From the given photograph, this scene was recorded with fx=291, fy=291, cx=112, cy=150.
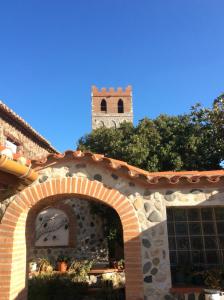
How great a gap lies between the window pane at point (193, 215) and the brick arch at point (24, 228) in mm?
1782

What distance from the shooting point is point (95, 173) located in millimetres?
5844

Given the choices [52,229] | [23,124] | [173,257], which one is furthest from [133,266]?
[52,229]

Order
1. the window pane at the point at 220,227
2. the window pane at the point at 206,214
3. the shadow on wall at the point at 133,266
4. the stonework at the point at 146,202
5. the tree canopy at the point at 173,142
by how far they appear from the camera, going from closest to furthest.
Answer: the shadow on wall at the point at 133,266 < the stonework at the point at 146,202 < the window pane at the point at 220,227 < the window pane at the point at 206,214 < the tree canopy at the point at 173,142

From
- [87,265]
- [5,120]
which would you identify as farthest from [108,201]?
[5,120]

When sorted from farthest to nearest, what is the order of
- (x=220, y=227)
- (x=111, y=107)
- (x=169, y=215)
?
1. (x=111, y=107)
2. (x=169, y=215)
3. (x=220, y=227)

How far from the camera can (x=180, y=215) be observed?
6.78 metres

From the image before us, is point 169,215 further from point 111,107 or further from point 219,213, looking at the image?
point 111,107

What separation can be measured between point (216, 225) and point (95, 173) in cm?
306

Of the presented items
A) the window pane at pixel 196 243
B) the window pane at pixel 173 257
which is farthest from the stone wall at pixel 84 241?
the window pane at pixel 196 243

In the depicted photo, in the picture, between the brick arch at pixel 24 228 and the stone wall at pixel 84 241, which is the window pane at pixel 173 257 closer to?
the brick arch at pixel 24 228

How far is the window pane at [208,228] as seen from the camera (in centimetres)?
660

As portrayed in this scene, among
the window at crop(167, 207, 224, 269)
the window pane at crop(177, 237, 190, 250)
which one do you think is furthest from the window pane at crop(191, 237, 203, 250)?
the window pane at crop(177, 237, 190, 250)

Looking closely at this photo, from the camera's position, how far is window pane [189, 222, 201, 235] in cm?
665

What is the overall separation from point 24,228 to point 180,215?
137 inches
